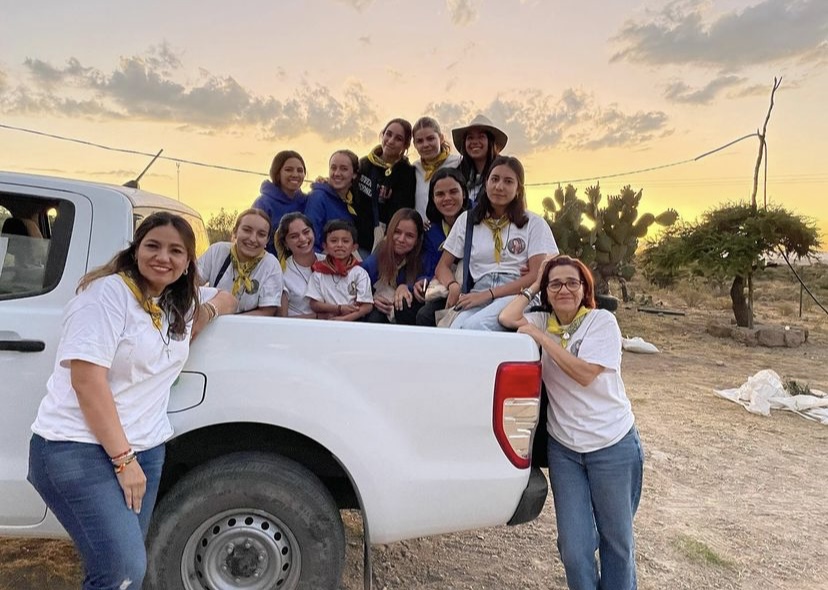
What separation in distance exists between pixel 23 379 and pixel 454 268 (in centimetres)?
219

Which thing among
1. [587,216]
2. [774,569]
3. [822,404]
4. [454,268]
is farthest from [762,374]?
[587,216]

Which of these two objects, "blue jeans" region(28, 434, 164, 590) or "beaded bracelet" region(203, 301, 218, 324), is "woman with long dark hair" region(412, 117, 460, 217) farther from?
"blue jeans" region(28, 434, 164, 590)

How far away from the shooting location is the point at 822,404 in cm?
668

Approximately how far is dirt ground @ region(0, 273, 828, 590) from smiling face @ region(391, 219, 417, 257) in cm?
176

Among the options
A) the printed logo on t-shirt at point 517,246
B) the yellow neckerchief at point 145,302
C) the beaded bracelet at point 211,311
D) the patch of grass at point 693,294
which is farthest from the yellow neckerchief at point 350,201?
the patch of grass at point 693,294

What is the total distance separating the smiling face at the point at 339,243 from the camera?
11.5ft

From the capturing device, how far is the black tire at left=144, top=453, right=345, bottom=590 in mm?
2199

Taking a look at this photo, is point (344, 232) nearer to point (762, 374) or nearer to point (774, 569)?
point (774, 569)

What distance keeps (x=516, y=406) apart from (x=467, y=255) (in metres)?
1.33

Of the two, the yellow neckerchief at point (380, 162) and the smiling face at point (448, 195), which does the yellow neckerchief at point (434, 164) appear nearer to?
the yellow neckerchief at point (380, 162)

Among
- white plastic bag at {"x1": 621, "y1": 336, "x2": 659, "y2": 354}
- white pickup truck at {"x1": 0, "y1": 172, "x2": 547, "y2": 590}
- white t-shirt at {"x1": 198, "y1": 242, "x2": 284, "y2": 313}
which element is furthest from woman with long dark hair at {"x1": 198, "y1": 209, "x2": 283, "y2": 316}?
white plastic bag at {"x1": 621, "y1": 336, "x2": 659, "y2": 354}

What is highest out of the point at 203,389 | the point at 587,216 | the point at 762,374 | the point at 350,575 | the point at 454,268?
the point at 587,216

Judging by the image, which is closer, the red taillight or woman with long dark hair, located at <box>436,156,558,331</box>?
the red taillight

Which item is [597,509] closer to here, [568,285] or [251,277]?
[568,285]
